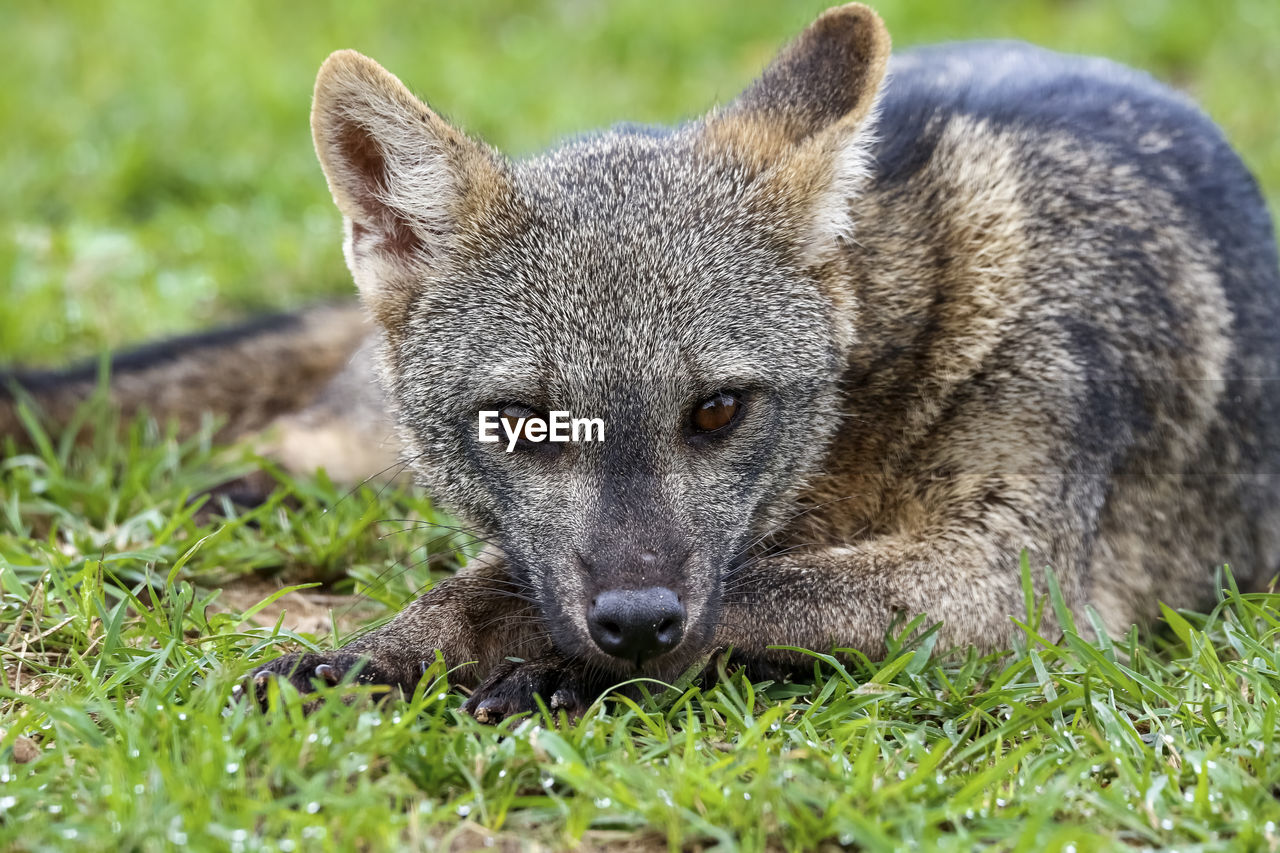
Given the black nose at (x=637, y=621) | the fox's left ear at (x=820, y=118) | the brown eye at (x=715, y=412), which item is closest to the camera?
the black nose at (x=637, y=621)

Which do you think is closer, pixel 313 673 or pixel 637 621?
pixel 637 621

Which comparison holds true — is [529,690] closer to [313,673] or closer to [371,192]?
[313,673]

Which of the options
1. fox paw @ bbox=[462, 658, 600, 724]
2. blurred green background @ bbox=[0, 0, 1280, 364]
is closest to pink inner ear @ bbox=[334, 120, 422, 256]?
fox paw @ bbox=[462, 658, 600, 724]

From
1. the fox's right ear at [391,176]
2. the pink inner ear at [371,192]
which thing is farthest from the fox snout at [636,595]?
the pink inner ear at [371,192]

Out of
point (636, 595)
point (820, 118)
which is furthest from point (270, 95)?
point (636, 595)

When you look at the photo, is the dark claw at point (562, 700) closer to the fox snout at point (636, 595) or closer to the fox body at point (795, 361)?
the fox body at point (795, 361)

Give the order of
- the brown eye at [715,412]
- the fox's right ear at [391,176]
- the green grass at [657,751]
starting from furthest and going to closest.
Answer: the fox's right ear at [391,176] → the brown eye at [715,412] → the green grass at [657,751]

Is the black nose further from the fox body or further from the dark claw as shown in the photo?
the dark claw
